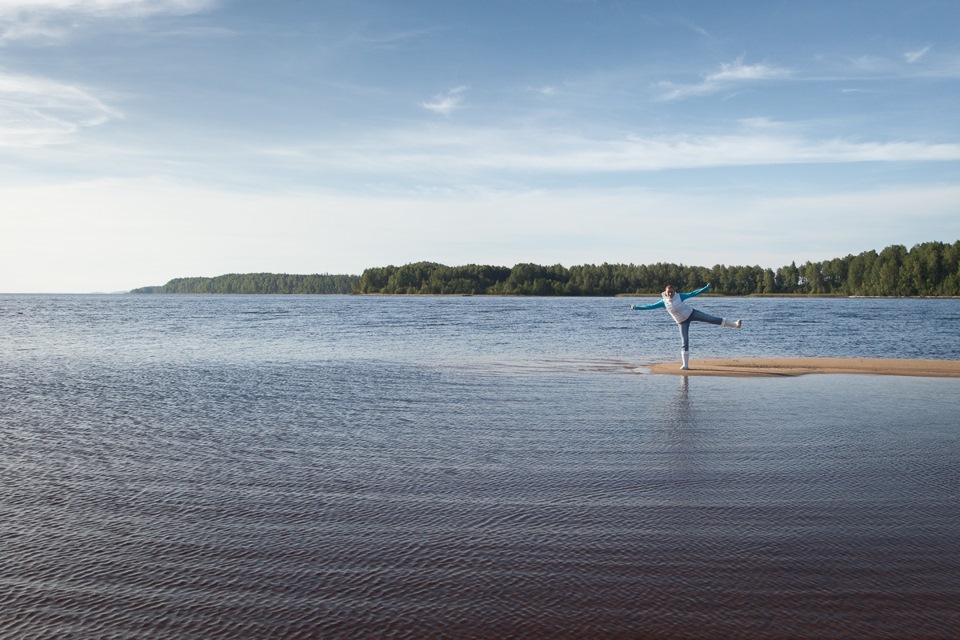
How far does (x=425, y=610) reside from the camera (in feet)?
20.5

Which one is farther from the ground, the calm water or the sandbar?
the calm water

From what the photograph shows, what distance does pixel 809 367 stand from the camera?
28.2m

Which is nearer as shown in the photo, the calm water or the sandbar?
the calm water

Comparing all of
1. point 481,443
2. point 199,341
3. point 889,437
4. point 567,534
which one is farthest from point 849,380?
point 199,341

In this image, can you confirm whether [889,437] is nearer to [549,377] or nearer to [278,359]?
[549,377]

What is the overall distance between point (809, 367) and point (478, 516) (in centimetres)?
2319

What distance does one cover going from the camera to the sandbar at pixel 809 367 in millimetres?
26391

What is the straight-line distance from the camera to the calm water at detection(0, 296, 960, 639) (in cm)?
618

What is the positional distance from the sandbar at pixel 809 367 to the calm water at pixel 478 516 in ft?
22.3

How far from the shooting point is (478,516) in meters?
8.76

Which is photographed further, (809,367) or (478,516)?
(809,367)

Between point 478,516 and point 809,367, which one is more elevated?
point 478,516

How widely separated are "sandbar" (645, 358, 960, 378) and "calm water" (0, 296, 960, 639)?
6805 mm

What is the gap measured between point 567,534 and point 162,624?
13.6ft
